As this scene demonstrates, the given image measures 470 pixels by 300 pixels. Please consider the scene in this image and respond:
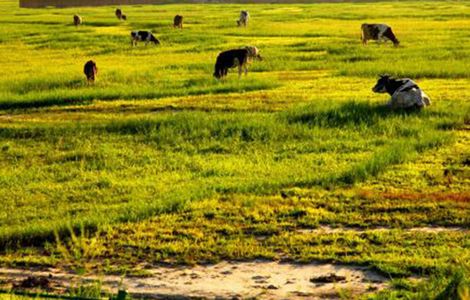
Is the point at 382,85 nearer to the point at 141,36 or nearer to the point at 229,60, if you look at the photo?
the point at 229,60

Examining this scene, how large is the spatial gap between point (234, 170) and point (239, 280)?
4441 mm

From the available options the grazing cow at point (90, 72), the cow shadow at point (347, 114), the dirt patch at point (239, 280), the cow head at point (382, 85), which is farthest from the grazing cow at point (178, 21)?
the dirt patch at point (239, 280)

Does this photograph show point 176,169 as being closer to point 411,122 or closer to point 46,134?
point 46,134

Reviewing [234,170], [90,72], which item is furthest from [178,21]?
[234,170]

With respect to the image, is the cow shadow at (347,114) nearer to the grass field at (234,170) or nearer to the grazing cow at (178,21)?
the grass field at (234,170)

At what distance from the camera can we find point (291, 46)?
33531 millimetres

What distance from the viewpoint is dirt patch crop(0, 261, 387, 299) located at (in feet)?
24.3

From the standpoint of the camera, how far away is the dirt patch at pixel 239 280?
741 cm

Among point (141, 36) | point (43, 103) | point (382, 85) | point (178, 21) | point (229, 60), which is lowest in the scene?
point (43, 103)

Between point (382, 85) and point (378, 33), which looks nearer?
point (382, 85)

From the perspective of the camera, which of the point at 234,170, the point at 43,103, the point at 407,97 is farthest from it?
the point at 43,103

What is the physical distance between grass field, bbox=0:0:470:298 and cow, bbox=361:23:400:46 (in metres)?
9.47

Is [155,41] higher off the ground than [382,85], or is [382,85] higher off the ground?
[155,41]

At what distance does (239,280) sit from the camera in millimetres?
7762
